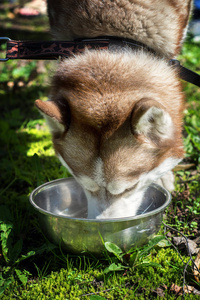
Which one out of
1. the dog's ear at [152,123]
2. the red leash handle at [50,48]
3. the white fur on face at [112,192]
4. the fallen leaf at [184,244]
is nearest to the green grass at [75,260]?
the fallen leaf at [184,244]

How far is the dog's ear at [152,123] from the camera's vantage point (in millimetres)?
2020

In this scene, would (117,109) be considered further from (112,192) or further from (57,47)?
(57,47)

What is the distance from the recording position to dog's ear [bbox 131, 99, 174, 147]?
2.02m

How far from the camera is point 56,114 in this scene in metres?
2.22

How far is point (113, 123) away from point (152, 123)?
0.87ft

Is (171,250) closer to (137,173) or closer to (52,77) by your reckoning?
(137,173)

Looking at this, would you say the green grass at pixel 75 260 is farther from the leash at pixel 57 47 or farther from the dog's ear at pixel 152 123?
the leash at pixel 57 47

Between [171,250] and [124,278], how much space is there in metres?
0.49

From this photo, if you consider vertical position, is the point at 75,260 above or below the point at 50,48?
below

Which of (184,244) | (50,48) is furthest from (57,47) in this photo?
(184,244)

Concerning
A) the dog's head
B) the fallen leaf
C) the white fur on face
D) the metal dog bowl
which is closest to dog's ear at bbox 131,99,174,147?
the dog's head

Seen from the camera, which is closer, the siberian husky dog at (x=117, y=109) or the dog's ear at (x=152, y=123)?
the dog's ear at (x=152, y=123)

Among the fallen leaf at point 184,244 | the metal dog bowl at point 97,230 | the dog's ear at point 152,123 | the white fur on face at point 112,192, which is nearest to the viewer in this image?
the dog's ear at point 152,123

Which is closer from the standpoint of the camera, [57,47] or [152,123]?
[152,123]
